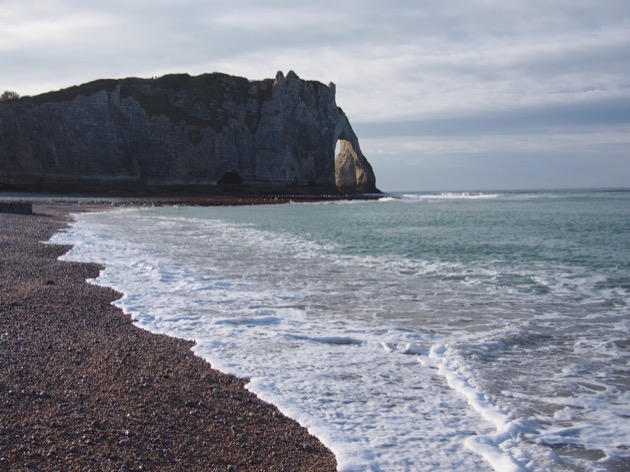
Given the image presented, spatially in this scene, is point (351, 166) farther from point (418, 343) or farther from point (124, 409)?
point (124, 409)

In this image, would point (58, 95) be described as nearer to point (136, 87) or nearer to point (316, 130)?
point (136, 87)

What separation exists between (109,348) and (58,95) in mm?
60371

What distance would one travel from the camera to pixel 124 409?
3709 mm

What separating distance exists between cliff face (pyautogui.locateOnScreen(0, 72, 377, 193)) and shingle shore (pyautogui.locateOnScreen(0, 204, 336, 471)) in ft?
179

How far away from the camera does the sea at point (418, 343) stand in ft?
11.7

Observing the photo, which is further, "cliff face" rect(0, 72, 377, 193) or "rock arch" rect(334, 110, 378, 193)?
"rock arch" rect(334, 110, 378, 193)

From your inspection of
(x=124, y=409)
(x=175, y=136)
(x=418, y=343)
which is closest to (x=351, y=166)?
(x=175, y=136)

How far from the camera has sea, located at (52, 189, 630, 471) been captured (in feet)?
11.7

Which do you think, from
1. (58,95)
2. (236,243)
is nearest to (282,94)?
(58,95)

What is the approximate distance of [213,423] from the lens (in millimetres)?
3650

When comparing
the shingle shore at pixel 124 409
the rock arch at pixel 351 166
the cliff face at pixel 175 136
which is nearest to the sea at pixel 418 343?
the shingle shore at pixel 124 409

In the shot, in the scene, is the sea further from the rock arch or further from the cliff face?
the rock arch

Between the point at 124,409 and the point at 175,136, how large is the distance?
61470 mm

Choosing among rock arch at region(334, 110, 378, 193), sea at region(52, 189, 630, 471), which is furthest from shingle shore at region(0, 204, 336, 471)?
rock arch at region(334, 110, 378, 193)
